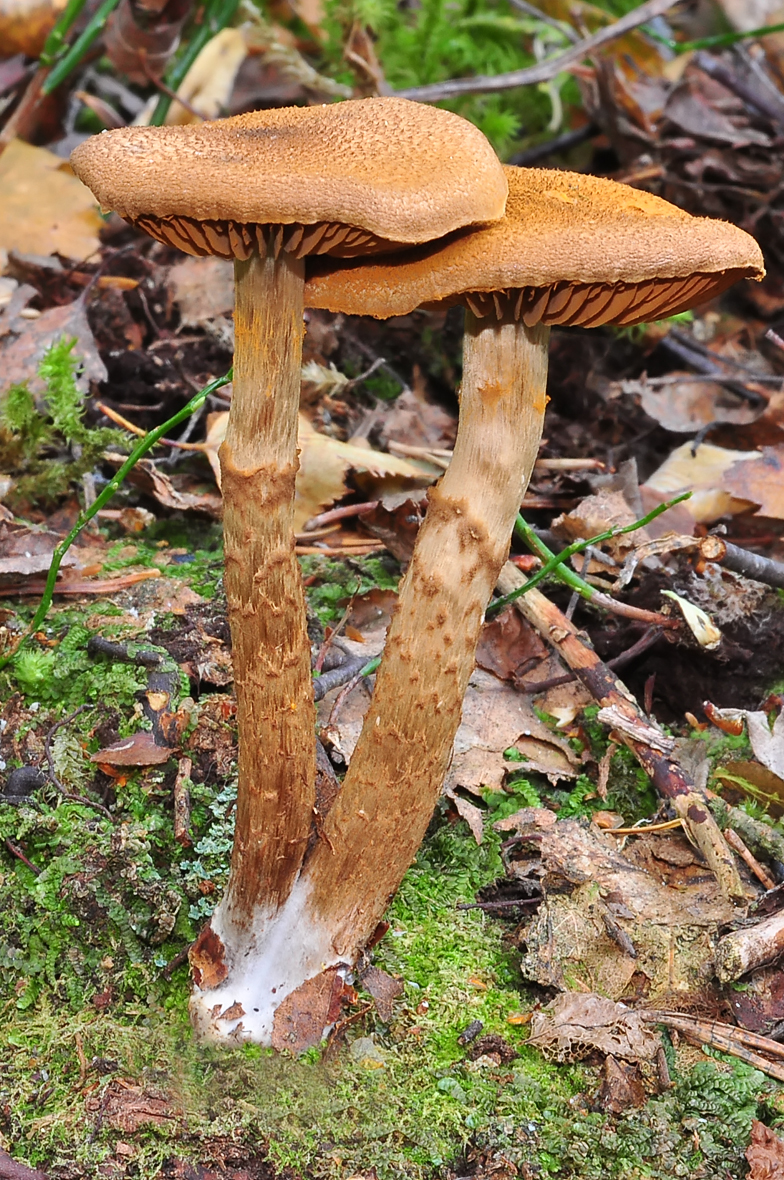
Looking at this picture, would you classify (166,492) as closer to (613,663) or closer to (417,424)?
(417,424)

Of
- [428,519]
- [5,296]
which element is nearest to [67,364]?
[5,296]

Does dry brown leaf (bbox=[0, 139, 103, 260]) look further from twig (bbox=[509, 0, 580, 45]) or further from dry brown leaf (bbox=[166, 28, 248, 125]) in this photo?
twig (bbox=[509, 0, 580, 45])

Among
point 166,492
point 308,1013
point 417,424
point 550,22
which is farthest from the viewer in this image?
point 550,22

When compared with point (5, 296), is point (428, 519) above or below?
above

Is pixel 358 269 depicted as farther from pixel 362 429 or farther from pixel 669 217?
pixel 362 429

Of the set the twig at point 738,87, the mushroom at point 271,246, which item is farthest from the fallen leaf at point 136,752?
the twig at point 738,87

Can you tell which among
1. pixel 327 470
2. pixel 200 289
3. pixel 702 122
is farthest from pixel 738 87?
pixel 327 470
